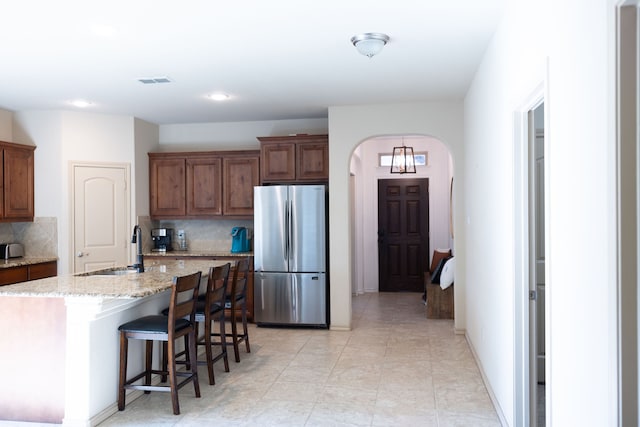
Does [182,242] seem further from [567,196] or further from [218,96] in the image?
[567,196]

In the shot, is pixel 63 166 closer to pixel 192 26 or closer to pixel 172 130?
pixel 172 130

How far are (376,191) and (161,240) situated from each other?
3.88 m

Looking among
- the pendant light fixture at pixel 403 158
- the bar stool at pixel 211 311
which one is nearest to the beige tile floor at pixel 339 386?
the bar stool at pixel 211 311

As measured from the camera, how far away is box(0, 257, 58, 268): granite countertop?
18.5 feet

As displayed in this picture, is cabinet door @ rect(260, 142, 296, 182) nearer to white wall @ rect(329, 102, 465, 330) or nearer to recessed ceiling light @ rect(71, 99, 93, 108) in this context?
white wall @ rect(329, 102, 465, 330)

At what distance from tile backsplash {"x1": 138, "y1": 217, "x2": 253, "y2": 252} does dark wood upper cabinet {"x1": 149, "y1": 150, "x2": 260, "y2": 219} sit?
1.00ft

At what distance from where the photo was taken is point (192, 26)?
3576 millimetres

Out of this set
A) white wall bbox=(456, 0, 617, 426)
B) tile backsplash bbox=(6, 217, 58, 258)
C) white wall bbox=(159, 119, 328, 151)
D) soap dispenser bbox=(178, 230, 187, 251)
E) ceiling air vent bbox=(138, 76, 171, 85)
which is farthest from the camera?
soap dispenser bbox=(178, 230, 187, 251)

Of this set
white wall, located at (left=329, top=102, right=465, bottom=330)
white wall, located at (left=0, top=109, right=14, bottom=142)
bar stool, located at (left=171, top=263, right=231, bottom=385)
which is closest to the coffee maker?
white wall, located at (left=0, top=109, right=14, bottom=142)

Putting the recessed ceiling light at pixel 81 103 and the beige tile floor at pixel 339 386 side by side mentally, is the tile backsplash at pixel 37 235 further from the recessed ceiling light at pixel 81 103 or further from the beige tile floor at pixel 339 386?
the beige tile floor at pixel 339 386

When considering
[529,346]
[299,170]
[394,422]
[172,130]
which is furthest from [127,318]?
[172,130]

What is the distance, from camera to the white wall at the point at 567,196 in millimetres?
1633

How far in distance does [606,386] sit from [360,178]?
7660 mm

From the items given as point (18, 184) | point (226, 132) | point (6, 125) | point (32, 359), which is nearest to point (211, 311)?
point (32, 359)
